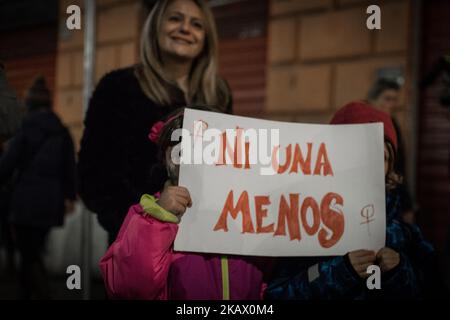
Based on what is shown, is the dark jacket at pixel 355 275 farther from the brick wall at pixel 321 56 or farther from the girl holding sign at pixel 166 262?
the brick wall at pixel 321 56

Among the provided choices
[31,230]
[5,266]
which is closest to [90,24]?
[31,230]

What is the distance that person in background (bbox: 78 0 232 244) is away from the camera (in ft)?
4.66

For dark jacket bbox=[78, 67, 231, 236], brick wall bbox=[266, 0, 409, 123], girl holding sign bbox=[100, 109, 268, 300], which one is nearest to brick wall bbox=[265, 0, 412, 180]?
brick wall bbox=[266, 0, 409, 123]

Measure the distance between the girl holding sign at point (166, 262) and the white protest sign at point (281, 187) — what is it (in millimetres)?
40

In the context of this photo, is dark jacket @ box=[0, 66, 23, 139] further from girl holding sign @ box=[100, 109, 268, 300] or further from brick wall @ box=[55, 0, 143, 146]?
girl holding sign @ box=[100, 109, 268, 300]

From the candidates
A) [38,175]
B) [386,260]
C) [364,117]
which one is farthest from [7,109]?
[386,260]

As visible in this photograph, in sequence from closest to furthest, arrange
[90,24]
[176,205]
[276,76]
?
1. [176,205]
2. [90,24]
3. [276,76]

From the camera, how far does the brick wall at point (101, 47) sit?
1.66 metres

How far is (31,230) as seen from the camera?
90.0 inches

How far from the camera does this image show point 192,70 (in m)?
1.56

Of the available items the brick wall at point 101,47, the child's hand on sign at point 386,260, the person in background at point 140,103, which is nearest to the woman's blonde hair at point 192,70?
the person in background at point 140,103

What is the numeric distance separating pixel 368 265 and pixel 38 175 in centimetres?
141

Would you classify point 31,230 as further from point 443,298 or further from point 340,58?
point 443,298

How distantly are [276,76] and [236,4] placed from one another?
37 cm
